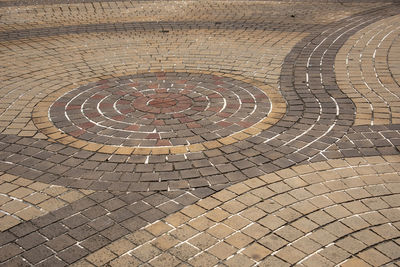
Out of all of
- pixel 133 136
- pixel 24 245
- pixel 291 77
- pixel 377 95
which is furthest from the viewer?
pixel 291 77

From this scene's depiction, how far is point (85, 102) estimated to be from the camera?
6.54 m

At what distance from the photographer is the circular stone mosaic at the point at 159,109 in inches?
218

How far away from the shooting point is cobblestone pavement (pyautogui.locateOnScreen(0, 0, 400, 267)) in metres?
3.60

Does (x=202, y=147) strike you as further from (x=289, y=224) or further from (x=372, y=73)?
(x=372, y=73)

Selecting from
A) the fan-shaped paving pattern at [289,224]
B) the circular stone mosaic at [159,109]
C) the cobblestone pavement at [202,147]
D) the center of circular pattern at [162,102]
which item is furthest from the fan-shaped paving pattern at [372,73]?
the center of circular pattern at [162,102]

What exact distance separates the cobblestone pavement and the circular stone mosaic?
30 millimetres

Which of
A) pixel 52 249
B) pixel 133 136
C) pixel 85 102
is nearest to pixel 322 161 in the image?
pixel 133 136

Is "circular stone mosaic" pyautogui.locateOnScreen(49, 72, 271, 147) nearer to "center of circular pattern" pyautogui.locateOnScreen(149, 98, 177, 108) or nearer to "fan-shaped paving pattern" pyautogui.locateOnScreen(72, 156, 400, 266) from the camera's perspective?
"center of circular pattern" pyautogui.locateOnScreen(149, 98, 177, 108)

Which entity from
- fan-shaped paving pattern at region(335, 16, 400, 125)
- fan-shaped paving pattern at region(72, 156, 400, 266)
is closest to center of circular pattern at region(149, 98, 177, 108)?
fan-shaped paving pattern at region(72, 156, 400, 266)

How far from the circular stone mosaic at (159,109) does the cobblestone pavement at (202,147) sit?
0.03 meters

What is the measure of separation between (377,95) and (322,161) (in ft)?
7.59

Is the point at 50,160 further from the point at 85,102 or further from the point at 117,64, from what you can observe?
the point at 117,64

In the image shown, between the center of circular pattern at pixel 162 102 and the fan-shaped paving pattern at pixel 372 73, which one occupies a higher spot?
the fan-shaped paving pattern at pixel 372 73

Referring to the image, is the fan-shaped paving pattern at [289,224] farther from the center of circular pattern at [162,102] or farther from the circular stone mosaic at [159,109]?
the center of circular pattern at [162,102]
